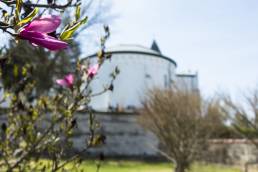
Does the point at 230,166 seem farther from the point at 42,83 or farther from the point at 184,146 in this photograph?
the point at 42,83

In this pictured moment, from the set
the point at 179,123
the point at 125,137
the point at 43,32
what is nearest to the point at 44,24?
the point at 43,32

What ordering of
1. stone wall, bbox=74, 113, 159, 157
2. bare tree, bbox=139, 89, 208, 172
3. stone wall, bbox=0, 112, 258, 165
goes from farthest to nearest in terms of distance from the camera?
1. stone wall, bbox=74, 113, 159, 157
2. stone wall, bbox=0, 112, 258, 165
3. bare tree, bbox=139, 89, 208, 172

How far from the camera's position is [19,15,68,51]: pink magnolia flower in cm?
87

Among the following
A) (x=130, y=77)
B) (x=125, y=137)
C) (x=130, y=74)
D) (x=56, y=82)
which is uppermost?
(x=130, y=74)

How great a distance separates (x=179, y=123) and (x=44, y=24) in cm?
1321

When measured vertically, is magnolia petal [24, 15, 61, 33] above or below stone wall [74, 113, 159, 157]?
above

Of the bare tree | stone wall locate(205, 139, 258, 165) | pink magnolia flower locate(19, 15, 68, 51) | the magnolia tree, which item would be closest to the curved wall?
stone wall locate(205, 139, 258, 165)

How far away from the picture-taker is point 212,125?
14.8 metres

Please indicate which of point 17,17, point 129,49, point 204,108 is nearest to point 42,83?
point 204,108

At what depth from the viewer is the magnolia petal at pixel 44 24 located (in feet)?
2.91

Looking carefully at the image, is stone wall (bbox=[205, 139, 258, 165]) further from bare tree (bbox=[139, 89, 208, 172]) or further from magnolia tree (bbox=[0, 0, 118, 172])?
magnolia tree (bbox=[0, 0, 118, 172])

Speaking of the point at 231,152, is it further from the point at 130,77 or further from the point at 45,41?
the point at 130,77

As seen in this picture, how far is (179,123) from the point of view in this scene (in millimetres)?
13930

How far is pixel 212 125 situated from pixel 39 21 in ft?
46.8
